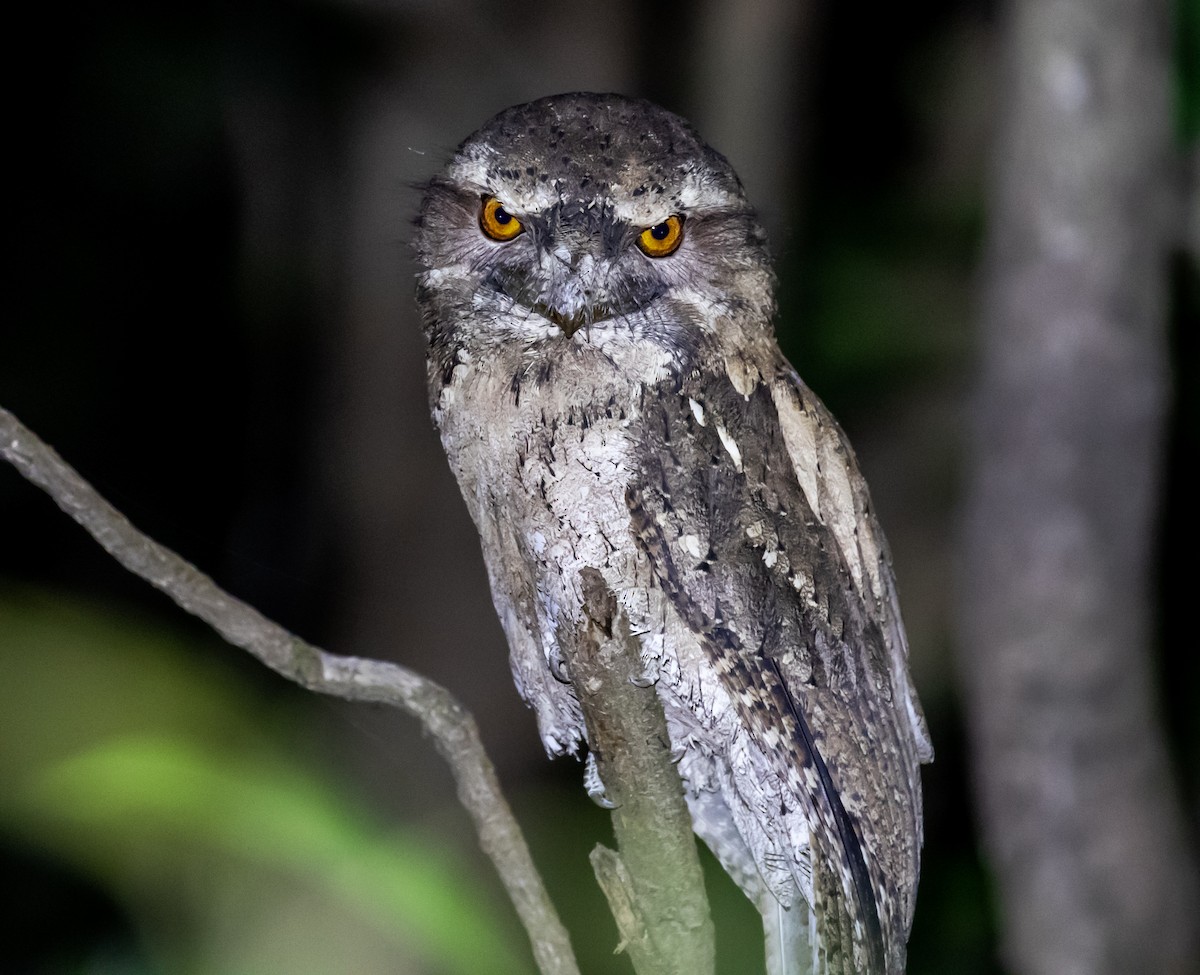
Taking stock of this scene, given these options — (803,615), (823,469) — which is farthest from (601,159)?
(803,615)

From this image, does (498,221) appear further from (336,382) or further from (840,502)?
(336,382)

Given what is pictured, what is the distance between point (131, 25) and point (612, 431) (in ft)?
6.42

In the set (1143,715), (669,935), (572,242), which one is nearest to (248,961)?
(669,935)

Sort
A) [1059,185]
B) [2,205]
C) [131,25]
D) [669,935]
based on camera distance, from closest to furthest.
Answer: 1. [669,935]
2. [2,205]
3. [1059,185]
4. [131,25]

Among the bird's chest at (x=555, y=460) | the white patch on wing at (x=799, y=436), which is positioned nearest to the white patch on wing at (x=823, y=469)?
the white patch on wing at (x=799, y=436)

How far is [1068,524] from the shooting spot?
245cm

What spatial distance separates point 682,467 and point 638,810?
0.39 metres

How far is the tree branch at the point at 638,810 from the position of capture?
1.19 meters

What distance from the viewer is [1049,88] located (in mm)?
2357

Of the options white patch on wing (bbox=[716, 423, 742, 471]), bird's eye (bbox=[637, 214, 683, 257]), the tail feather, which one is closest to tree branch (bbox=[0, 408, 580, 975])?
the tail feather

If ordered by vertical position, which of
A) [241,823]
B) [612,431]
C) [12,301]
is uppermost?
[12,301]

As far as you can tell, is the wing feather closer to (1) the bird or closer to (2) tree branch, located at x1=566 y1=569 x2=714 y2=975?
(1) the bird

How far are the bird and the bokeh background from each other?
39cm

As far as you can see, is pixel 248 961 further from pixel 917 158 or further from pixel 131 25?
pixel 917 158
